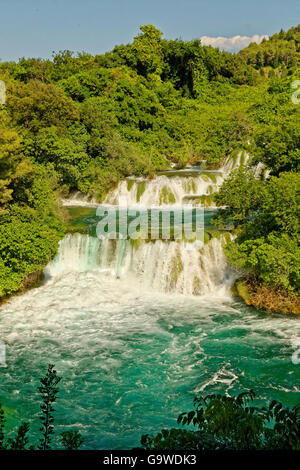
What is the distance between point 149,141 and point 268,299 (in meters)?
20.4

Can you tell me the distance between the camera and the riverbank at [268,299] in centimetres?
1405

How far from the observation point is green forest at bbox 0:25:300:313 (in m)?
14.4

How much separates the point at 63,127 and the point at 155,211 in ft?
28.8

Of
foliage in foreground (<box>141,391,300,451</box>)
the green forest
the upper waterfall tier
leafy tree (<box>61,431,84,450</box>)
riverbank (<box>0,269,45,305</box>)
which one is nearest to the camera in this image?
foliage in foreground (<box>141,391,300,451</box>)

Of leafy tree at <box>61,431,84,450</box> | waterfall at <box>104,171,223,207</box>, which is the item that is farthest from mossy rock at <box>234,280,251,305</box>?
leafy tree at <box>61,431,84,450</box>

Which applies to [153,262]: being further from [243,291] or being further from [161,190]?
[161,190]

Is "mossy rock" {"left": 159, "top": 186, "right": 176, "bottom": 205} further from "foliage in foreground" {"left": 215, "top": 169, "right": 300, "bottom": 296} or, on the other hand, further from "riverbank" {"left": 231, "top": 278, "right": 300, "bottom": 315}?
"riverbank" {"left": 231, "top": 278, "right": 300, "bottom": 315}

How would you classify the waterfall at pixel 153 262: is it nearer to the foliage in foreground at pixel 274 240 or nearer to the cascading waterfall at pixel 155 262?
the cascading waterfall at pixel 155 262

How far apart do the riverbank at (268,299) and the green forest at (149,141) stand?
5 cm

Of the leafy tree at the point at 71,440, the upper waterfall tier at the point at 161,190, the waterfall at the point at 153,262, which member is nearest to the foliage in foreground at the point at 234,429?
the leafy tree at the point at 71,440

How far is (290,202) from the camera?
13898 millimetres

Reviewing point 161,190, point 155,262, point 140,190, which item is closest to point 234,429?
point 155,262

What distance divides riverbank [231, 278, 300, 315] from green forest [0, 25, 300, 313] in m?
0.05

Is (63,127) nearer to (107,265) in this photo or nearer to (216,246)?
(107,265)
